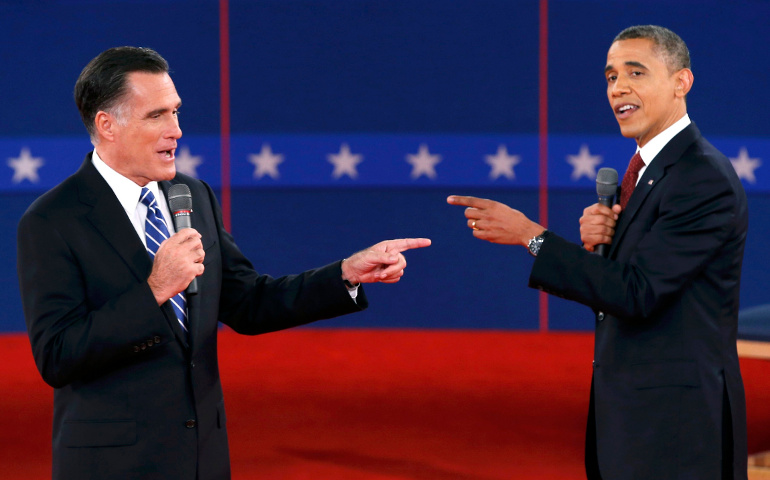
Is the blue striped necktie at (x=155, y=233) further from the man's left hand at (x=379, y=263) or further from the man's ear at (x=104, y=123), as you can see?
the man's left hand at (x=379, y=263)

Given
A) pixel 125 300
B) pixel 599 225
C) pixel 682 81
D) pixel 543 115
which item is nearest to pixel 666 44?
pixel 682 81

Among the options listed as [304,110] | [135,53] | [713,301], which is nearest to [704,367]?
[713,301]

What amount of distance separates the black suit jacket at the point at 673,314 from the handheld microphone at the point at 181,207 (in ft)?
2.63

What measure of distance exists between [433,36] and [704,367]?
4102 mm

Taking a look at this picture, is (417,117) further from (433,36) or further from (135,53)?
(135,53)

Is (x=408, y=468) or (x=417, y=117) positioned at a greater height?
(x=417, y=117)

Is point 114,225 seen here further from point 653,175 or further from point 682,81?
point 682,81

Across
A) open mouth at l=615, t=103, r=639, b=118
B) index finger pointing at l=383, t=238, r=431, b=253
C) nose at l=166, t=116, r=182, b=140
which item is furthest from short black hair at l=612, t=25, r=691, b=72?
A: nose at l=166, t=116, r=182, b=140

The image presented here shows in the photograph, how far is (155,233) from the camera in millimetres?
1879

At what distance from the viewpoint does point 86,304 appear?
175 centimetres

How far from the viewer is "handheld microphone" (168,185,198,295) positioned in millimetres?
1841

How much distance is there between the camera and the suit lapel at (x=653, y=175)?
2084 millimetres

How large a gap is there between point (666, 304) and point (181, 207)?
113cm

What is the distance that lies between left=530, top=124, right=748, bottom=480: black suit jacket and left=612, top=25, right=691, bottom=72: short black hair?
265 millimetres
